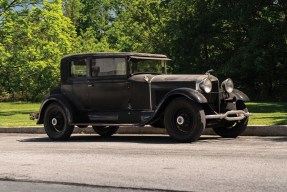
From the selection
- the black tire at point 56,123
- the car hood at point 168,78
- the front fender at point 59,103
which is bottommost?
the black tire at point 56,123

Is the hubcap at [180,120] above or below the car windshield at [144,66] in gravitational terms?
below

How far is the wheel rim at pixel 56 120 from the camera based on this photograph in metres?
12.6

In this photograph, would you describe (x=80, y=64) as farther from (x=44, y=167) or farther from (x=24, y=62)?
(x=24, y=62)

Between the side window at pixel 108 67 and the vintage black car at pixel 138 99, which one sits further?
the side window at pixel 108 67

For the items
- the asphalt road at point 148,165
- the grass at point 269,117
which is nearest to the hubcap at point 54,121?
the asphalt road at point 148,165

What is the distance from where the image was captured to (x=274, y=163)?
304 inches

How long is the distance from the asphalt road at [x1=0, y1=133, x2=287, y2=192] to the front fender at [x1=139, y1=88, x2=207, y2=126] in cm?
54

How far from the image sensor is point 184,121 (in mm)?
11016

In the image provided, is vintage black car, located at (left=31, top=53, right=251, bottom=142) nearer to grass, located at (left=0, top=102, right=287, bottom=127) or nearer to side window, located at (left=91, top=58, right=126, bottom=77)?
side window, located at (left=91, top=58, right=126, bottom=77)

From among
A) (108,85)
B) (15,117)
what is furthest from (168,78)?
(15,117)

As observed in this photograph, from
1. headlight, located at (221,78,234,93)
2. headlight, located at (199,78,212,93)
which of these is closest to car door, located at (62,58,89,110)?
headlight, located at (199,78,212,93)

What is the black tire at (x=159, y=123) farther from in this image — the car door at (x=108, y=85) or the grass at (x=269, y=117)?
the grass at (x=269, y=117)

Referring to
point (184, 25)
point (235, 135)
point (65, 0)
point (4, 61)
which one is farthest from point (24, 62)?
point (65, 0)

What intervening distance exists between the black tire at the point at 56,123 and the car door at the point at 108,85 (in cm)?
72
